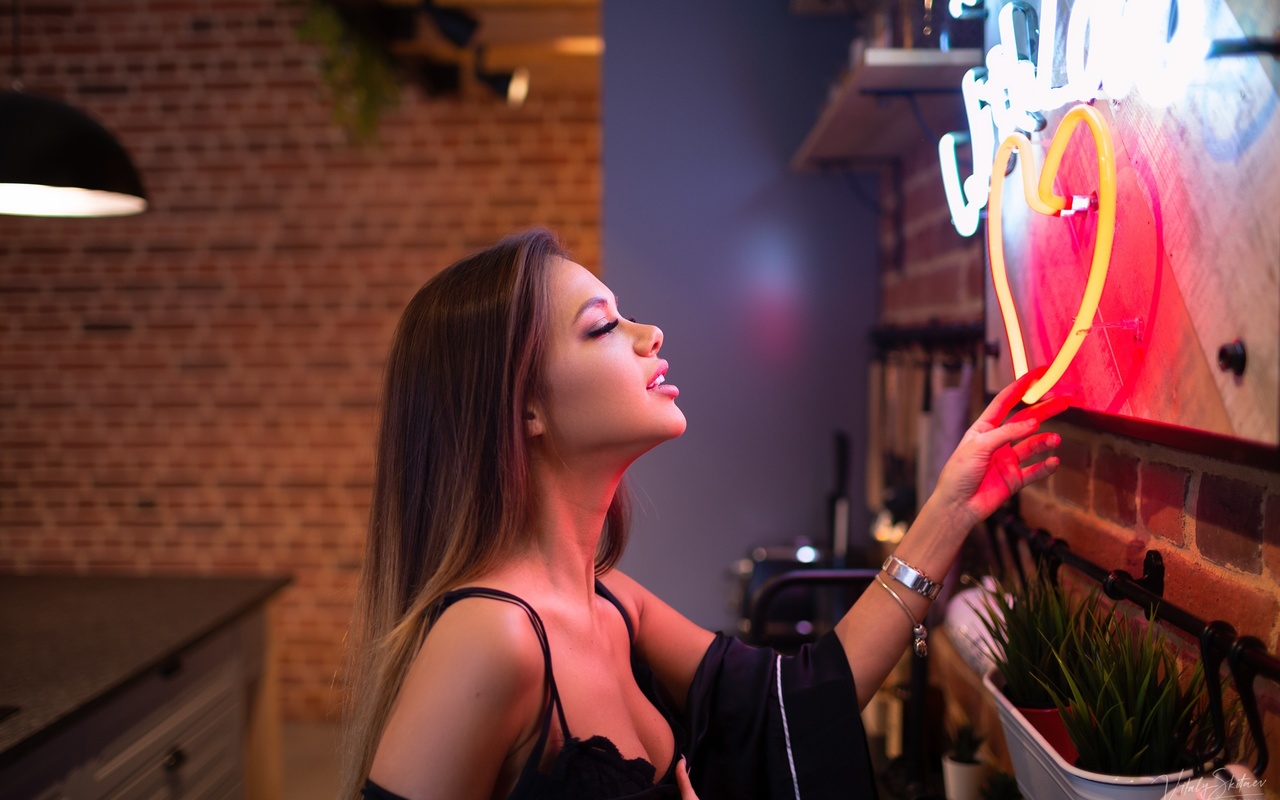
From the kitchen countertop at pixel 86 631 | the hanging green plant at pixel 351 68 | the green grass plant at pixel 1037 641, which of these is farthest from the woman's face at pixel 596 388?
the hanging green plant at pixel 351 68

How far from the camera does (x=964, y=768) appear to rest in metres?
1.33

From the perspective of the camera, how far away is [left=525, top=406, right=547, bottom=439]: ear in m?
1.20

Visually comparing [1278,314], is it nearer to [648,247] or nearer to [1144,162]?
[1144,162]

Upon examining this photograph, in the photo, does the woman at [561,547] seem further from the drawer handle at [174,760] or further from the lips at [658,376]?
the drawer handle at [174,760]

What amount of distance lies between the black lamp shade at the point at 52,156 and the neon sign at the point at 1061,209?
209cm

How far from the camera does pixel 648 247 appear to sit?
2549 mm

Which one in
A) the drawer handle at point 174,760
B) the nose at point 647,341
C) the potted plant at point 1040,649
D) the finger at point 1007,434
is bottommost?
the drawer handle at point 174,760

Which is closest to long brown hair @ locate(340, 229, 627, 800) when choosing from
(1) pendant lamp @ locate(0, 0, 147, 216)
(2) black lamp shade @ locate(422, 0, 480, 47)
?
(1) pendant lamp @ locate(0, 0, 147, 216)

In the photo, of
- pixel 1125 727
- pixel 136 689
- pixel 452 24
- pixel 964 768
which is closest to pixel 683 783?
pixel 964 768

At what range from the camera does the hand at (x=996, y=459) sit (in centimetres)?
110

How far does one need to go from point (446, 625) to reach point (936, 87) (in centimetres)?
119

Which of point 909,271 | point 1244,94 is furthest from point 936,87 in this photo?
point 1244,94

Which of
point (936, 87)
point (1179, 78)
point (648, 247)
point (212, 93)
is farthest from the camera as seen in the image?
point (212, 93)

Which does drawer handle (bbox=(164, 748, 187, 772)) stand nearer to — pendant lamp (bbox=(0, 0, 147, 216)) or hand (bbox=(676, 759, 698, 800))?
pendant lamp (bbox=(0, 0, 147, 216))
